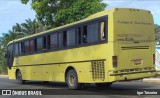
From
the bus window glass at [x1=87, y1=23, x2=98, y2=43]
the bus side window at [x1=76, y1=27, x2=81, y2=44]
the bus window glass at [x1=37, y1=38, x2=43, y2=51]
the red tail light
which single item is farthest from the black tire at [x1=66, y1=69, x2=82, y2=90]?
the bus window glass at [x1=37, y1=38, x2=43, y2=51]

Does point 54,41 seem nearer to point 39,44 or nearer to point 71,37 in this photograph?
point 71,37

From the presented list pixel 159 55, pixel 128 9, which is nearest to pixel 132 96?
pixel 128 9

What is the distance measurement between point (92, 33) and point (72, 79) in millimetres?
3075

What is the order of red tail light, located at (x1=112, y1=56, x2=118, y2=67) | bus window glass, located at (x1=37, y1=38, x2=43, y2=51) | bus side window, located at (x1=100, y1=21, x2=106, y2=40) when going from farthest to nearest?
bus window glass, located at (x1=37, y1=38, x2=43, y2=51)
bus side window, located at (x1=100, y1=21, x2=106, y2=40)
red tail light, located at (x1=112, y1=56, x2=118, y2=67)

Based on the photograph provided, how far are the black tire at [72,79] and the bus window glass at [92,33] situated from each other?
2.18 metres

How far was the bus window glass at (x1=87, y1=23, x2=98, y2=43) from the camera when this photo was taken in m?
17.0

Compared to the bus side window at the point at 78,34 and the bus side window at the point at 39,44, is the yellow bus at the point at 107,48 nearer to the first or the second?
the bus side window at the point at 78,34

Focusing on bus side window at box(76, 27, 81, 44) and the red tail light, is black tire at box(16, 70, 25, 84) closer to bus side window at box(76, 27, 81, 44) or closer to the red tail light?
bus side window at box(76, 27, 81, 44)

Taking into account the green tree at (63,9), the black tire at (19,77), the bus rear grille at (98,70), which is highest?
the green tree at (63,9)

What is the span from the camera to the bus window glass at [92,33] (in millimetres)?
16984

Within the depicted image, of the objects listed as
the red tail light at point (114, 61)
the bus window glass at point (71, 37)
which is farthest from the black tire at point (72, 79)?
the red tail light at point (114, 61)

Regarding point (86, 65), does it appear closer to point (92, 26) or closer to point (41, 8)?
point (92, 26)

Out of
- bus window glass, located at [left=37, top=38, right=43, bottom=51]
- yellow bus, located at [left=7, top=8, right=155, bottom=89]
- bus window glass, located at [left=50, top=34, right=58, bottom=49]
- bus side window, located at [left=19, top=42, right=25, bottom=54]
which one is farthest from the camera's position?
bus side window, located at [left=19, top=42, right=25, bottom=54]

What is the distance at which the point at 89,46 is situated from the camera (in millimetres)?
17562
